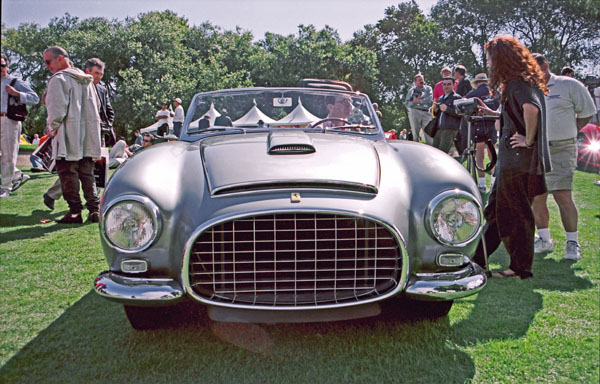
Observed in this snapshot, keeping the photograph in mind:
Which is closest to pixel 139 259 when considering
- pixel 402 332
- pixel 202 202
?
pixel 202 202

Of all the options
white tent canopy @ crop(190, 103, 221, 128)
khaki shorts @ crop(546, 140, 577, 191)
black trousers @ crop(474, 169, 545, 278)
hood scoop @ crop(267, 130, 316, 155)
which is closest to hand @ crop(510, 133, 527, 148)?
black trousers @ crop(474, 169, 545, 278)

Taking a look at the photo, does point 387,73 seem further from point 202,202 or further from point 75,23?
point 202,202

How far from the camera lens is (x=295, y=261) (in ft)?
7.20

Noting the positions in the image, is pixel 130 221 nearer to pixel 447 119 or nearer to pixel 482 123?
pixel 482 123

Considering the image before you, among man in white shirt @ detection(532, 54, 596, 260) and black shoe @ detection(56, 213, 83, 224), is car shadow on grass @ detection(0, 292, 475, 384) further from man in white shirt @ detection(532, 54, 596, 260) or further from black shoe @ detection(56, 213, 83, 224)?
black shoe @ detection(56, 213, 83, 224)

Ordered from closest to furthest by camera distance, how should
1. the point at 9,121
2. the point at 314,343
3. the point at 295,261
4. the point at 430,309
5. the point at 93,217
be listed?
the point at 295,261 → the point at 314,343 → the point at 430,309 → the point at 93,217 → the point at 9,121

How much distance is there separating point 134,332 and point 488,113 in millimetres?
3091

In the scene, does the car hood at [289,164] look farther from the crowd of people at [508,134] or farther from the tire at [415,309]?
the crowd of people at [508,134]

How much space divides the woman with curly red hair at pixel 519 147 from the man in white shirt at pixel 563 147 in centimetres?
88

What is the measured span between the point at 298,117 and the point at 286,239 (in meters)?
1.74

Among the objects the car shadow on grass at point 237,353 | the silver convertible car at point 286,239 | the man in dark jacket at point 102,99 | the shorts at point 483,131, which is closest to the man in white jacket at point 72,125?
the man in dark jacket at point 102,99

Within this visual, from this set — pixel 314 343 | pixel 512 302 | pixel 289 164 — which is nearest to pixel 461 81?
pixel 512 302

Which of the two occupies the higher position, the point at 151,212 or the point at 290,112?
the point at 290,112

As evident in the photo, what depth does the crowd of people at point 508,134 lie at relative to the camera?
10.7ft
